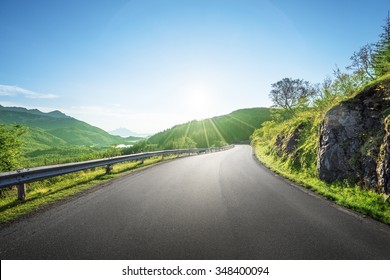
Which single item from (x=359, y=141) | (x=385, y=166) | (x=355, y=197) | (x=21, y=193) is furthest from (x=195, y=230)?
(x=359, y=141)

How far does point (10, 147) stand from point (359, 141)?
18.7 meters

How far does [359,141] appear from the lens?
797 cm

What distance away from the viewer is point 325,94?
1157 centimetres

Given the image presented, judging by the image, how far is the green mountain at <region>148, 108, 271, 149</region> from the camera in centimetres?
14925

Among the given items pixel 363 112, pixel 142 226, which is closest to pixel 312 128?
pixel 363 112

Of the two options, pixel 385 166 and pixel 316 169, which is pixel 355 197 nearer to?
pixel 385 166

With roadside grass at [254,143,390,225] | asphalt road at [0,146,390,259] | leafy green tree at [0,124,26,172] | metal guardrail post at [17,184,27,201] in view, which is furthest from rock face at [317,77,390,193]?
leafy green tree at [0,124,26,172]

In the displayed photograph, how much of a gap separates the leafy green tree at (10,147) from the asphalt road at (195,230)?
1056 centimetres

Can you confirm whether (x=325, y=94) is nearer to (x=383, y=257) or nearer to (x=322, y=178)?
(x=322, y=178)

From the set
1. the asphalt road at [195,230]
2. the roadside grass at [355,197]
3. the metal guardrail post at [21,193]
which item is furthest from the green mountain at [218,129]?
the asphalt road at [195,230]

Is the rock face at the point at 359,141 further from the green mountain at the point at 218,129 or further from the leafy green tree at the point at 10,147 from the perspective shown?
the green mountain at the point at 218,129

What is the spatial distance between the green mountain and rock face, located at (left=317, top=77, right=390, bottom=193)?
131m

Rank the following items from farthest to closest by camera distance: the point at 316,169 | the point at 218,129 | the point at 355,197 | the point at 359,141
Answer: the point at 218,129 → the point at 316,169 → the point at 359,141 → the point at 355,197

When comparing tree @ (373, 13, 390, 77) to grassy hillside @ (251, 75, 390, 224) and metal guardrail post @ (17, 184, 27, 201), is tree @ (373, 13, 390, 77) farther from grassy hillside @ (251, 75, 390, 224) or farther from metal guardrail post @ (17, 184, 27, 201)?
metal guardrail post @ (17, 184, 27, 201)
